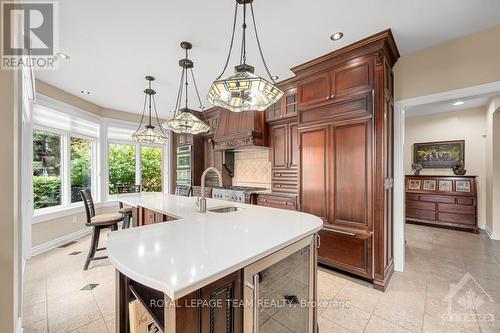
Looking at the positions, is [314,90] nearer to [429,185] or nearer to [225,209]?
[225,209]

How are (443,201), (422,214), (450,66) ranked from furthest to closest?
1. (422,214)
2. (443,201)
3. (450,66)

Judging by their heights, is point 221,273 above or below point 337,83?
below

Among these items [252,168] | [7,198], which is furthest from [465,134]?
[7,198]

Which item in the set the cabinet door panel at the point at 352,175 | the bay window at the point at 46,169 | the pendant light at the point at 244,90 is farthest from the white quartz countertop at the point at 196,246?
the bay window at the point at 46,169

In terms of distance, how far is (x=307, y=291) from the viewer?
4.67 ft

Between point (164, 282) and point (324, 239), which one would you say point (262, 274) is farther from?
point (324, 239)

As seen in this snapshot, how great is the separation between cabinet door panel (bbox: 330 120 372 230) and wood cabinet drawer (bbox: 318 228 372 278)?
14cm

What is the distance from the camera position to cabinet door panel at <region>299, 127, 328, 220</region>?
275 cm

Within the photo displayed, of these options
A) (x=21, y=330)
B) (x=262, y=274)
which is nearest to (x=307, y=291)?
(x=262, y=274)

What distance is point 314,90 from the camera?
287cm

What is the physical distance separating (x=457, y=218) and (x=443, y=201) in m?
0.40

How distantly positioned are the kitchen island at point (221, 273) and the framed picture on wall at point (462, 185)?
4.86 metres

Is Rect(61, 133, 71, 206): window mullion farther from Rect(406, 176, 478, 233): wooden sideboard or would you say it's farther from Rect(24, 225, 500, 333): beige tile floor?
Rect(406, 176, 478, 233): wooden sideboard

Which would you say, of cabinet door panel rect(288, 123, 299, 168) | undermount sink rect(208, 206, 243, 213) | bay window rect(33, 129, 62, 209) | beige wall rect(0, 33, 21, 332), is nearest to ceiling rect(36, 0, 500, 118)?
cabinet door panel rect(288, 123, 299, 168)
